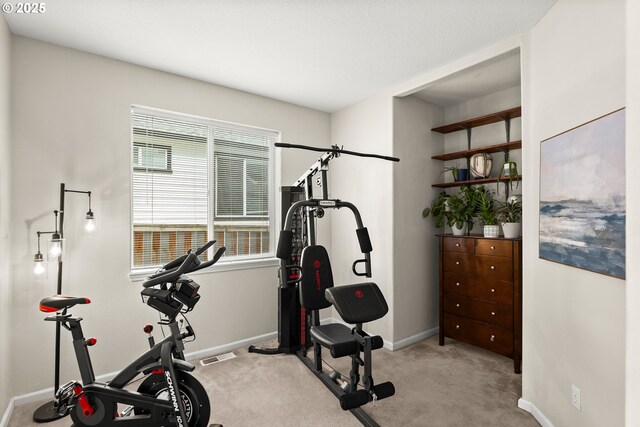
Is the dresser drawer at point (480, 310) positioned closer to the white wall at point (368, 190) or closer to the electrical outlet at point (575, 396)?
the white wall at point (368, 190)

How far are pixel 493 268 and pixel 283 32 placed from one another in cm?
274

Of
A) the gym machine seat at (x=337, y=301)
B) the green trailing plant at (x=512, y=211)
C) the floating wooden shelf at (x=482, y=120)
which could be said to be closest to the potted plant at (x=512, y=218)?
the green trailing plant at (x=512, y=211)

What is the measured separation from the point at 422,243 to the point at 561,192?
→ 1.83 metres

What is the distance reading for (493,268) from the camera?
3080 millimetres

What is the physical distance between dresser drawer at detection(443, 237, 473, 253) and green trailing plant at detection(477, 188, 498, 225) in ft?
0.83

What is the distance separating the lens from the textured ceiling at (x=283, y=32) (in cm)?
205

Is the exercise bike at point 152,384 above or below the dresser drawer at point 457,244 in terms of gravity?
below

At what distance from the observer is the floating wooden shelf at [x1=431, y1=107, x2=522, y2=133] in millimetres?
3090

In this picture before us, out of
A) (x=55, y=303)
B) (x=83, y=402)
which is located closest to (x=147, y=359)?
(x=83, y=402)

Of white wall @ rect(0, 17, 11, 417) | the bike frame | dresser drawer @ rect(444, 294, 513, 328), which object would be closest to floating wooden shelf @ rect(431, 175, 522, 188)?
dresser drawer @ rect(444, 294, 513, 328)

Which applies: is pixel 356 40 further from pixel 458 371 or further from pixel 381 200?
pixel 458 371

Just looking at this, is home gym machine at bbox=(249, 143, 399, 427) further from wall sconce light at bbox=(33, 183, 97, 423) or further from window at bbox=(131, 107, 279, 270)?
wall sconce light at bbox=(33, 183, 97, 423)

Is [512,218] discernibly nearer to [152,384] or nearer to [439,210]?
[439,210]

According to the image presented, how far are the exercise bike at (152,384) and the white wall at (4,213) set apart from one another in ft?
2.18
